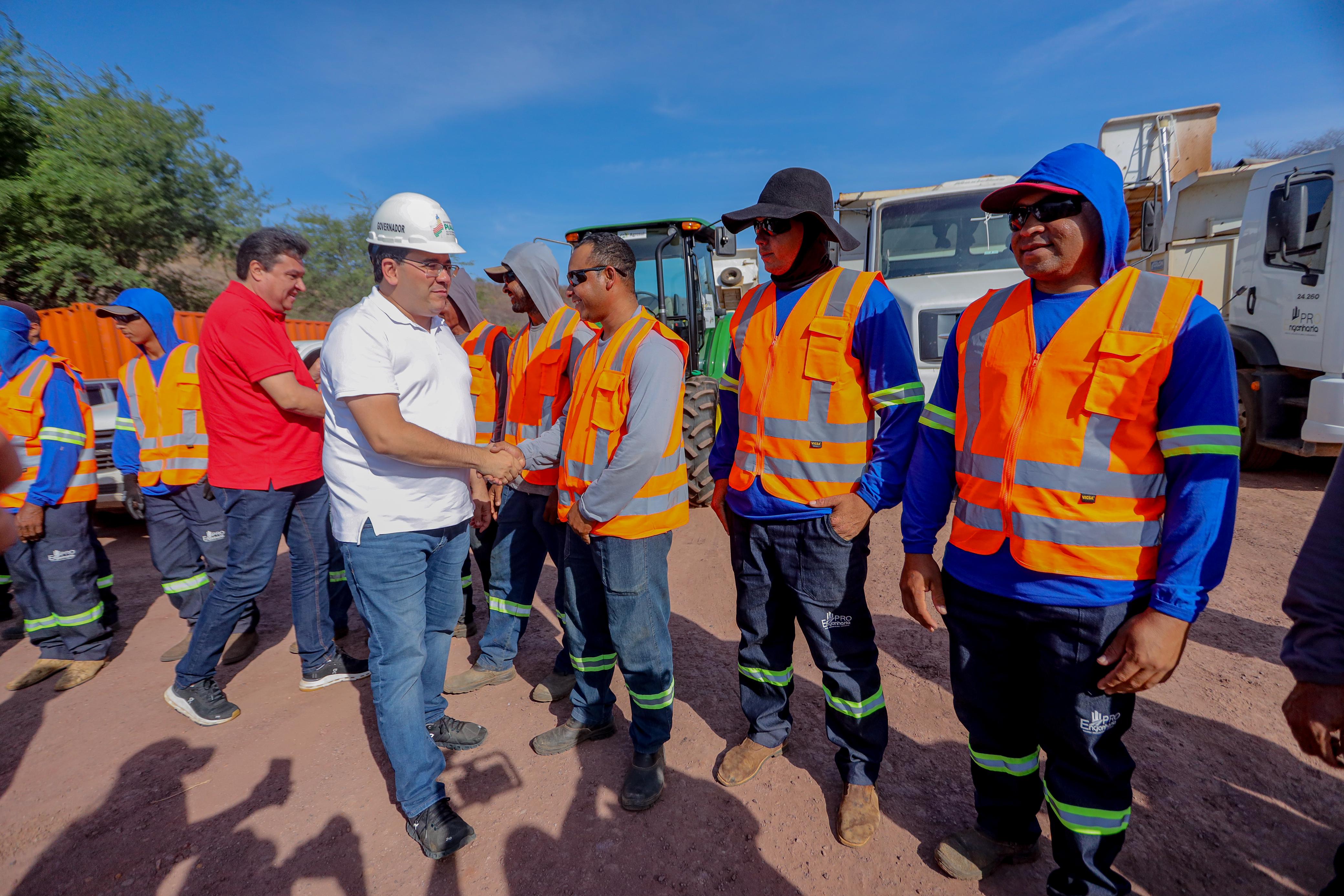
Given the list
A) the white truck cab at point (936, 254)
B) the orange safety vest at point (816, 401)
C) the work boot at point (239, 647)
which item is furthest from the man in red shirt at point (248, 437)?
the white truck cab at point (936, 254)

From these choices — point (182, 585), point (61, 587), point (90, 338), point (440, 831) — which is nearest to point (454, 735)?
point (440, 831)

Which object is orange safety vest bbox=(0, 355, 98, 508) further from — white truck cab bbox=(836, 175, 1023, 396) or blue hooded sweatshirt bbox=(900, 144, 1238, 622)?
white truck cab bbox=(836, 175, 1023, 396)

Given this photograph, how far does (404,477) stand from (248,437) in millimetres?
1410

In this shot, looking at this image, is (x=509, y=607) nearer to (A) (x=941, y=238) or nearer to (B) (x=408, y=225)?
(B) (x=408, y=225)

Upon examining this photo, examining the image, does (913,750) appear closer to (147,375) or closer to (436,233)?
(436,233)

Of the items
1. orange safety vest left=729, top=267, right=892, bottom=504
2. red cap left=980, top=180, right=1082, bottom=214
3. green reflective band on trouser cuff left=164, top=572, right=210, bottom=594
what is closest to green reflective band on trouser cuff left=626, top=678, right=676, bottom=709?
orange safety vest left=729, top=267, right=892, bottom=504

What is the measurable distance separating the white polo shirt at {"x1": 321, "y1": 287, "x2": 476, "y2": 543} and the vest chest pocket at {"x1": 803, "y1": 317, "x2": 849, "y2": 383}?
1358 mm

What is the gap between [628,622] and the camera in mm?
2551

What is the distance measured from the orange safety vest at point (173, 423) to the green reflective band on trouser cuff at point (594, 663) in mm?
2766

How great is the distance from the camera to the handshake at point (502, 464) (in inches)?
96.3

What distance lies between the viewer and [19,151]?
48.7 feet

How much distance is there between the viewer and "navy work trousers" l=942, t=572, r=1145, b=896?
5.69 ft

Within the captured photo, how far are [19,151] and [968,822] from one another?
2179 cm

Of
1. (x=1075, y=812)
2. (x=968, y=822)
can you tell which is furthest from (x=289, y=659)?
(x=1075, y=812)
